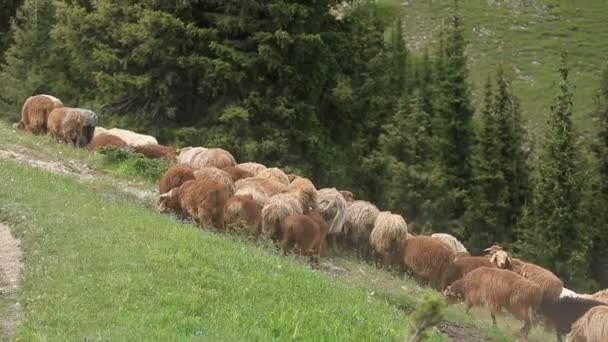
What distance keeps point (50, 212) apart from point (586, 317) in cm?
809

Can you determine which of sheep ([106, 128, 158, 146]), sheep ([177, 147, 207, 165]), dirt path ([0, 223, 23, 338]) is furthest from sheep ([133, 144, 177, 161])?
dirt path ([0, 223, 23, 338])

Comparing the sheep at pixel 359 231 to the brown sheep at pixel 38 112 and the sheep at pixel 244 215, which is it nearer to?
the sheep at pixel 244 215

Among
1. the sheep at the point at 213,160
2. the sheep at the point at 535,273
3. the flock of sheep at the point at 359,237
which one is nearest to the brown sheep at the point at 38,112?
the sheep at the point at 213,160

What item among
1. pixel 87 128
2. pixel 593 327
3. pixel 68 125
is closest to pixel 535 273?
pixel 593 327

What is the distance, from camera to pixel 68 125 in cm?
2184

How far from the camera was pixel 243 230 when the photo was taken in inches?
595

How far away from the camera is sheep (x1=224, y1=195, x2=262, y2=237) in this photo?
15148 mm

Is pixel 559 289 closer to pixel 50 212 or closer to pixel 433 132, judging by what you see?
pixel 50 212

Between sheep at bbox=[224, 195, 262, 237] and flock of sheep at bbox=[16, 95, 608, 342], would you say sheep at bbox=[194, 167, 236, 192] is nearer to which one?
flock of sheep at bbox=[16, 95, 608, 342]

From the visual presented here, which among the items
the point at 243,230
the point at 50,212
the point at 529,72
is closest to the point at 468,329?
the point at 243,230

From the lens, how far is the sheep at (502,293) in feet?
44.2

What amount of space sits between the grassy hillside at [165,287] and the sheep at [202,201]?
97 cm

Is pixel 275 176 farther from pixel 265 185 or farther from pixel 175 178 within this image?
pixel 175 178

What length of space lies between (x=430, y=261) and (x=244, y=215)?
379 centimetres
